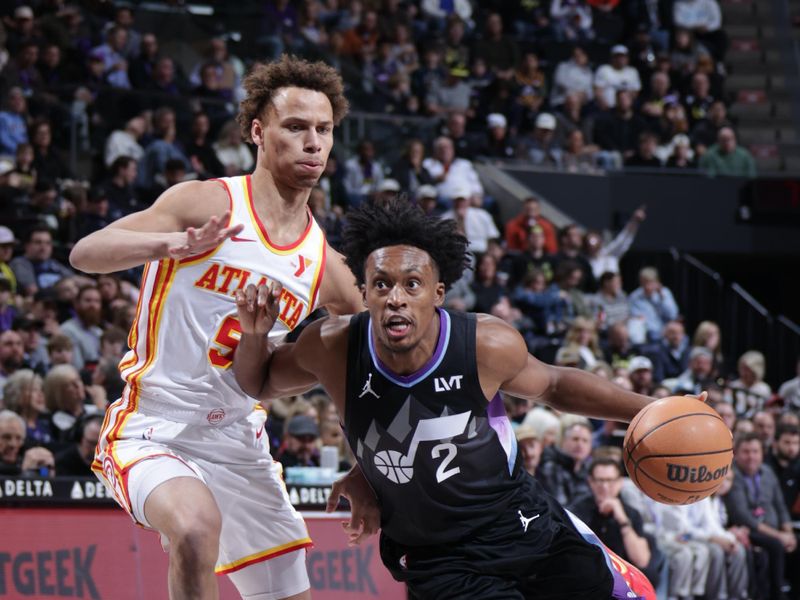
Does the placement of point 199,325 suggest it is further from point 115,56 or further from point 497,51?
point 497,51

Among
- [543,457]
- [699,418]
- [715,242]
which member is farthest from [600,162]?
[699,418]

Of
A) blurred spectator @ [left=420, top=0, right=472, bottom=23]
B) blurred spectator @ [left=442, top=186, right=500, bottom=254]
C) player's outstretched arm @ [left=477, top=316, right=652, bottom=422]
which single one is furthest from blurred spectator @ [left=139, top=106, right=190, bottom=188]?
player's outstretched arm @ [left=477, top=316, right=652, bottom=422]

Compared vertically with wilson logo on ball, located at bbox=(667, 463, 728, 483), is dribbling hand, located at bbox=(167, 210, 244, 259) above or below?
above

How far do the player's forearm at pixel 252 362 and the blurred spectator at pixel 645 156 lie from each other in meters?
12.3

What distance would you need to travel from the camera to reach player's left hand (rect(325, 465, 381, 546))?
4684 millimetres

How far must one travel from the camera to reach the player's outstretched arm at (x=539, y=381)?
4.45 meters

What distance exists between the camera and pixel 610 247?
15203mm

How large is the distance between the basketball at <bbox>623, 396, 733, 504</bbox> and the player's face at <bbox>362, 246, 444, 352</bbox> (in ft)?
2.70

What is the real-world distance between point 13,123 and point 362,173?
3.67 meters

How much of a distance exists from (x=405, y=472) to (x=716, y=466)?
1079 millimetres

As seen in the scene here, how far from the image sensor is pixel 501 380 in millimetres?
4484

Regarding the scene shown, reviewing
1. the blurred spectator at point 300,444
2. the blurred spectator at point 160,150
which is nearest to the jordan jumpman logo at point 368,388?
the blurred spectator at point 300,444

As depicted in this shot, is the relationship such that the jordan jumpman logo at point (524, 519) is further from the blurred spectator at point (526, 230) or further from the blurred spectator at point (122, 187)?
the blurred spectator at point (526, 230)

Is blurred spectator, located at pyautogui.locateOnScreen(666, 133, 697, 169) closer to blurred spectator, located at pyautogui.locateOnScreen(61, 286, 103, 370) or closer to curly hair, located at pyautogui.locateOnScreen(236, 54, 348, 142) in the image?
blurred spectator, located at pyautogui.locateOnScreen(61, 286, 103, 370)
